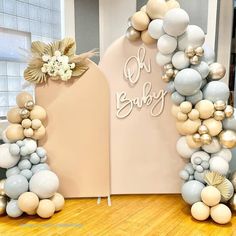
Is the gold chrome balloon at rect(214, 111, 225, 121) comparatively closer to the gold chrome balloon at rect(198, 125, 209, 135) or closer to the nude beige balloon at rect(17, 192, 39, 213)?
the gold chrome balloon at rect(198, 125, 209, 135)

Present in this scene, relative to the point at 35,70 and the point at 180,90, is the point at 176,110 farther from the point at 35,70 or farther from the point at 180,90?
the point at 35,70

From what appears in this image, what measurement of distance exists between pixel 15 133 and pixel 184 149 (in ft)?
3.96

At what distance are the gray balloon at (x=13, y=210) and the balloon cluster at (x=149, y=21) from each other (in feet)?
4.75

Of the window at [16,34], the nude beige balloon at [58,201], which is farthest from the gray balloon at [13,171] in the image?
the window at [16,34]

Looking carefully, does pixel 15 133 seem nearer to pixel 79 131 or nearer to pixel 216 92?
pixel 79 131

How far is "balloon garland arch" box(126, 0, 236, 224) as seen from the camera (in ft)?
5.66

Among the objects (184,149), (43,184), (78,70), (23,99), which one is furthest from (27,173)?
(184,149)

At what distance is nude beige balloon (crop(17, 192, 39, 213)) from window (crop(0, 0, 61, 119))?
3.19 ft

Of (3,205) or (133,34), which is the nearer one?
(3,205)

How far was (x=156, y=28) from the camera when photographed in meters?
1.82

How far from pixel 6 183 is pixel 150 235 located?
100 centimetres

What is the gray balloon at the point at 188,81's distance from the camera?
5.57ft

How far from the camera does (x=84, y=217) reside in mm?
1861

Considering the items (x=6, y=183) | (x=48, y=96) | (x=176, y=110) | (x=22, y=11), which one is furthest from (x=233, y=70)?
(x=6, y=183)
